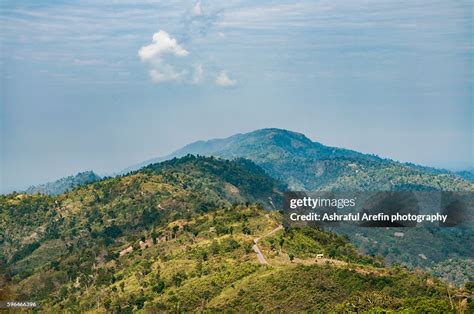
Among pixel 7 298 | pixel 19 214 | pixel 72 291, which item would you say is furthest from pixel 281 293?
pixel 19 214

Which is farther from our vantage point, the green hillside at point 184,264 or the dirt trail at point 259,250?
the dirt trail at point 259,250

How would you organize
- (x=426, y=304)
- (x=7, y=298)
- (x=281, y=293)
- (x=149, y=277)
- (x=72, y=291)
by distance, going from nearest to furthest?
(x=7, y=298) → (x=426, y=304) → (x=281, y=293) → (x=149, y=277) → (x=72, y=291)

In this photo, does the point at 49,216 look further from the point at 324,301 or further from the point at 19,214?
the point at 324,301

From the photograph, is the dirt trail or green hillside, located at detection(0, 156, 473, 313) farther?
the dirt trail

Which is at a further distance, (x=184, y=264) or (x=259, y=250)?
(x=184, y=264)

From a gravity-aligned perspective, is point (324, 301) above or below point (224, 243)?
below

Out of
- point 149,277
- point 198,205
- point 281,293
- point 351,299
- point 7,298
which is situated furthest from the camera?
point 198,205

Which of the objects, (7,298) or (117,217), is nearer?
(7,298)

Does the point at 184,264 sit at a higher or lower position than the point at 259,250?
lower
